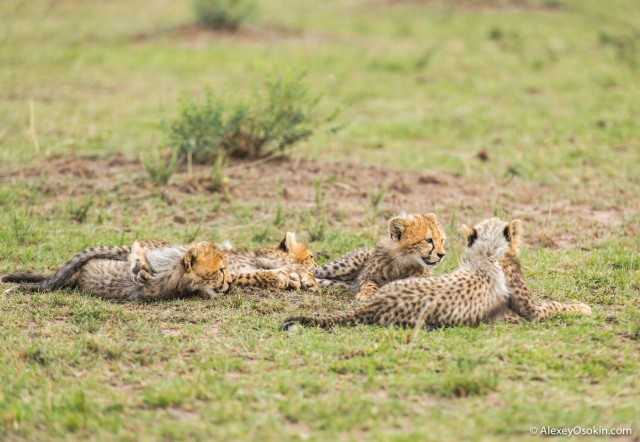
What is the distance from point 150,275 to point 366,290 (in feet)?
4.97

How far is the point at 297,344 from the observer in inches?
221

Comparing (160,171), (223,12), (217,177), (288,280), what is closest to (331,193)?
(217,177)

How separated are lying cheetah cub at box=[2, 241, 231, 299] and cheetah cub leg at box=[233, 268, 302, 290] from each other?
0.19m

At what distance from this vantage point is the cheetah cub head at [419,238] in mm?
6789

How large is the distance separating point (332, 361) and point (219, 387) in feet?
2.37

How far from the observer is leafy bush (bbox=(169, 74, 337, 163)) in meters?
10.3

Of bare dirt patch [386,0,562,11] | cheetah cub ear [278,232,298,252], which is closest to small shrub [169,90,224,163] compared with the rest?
cheetah cub ear [278,232,298,252]

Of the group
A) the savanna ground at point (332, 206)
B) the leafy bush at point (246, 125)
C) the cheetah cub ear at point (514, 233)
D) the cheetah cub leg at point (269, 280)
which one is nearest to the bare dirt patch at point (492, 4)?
the savanna ground at point (332, 206)

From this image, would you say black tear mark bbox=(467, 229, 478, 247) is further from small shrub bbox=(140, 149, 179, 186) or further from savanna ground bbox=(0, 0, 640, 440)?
small shrub bbox=(140, 149, 179, 186)

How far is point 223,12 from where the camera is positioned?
1886 centimetres

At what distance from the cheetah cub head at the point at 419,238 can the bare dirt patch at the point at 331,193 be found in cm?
183

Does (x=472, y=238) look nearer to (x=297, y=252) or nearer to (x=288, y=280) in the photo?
(x=288, y=280)

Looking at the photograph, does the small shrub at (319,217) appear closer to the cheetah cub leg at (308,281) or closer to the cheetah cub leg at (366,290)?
the cheetah cub leg at (308,281)

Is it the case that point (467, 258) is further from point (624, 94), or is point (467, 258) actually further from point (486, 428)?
point (624, 94)
